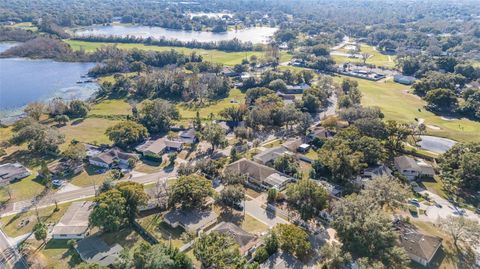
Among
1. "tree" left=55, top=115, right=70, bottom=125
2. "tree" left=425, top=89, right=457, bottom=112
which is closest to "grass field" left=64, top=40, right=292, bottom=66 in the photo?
"tree" left=425, top=89, right=457, bottom=112

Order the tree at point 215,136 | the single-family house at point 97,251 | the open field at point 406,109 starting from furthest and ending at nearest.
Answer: the open field at point 406,109, the tree at point 215,136, the single-family house at point 97,251

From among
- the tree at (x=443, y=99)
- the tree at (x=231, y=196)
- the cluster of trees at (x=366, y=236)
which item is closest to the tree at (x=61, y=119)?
the tree at (x=231, y=196)

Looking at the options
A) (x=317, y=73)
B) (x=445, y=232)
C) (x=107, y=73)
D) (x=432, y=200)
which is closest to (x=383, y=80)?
(x=317, y=73)

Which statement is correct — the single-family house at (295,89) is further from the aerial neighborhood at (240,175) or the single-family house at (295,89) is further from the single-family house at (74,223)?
the single-family house at (74,223)

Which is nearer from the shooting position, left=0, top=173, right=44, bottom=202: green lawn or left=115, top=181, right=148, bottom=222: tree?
left=115, top=181, right=148, bottom=222: tree

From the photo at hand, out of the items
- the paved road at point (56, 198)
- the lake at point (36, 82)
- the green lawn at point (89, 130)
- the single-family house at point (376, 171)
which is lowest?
the lake at point (36, 82)

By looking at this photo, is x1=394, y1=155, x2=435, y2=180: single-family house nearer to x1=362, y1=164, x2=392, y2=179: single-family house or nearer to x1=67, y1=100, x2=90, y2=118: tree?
x1=362, y1=164, x2=392, y2=179: single-family house

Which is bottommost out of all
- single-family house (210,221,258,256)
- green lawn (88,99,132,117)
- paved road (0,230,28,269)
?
green lawn (88,99,132,117)
